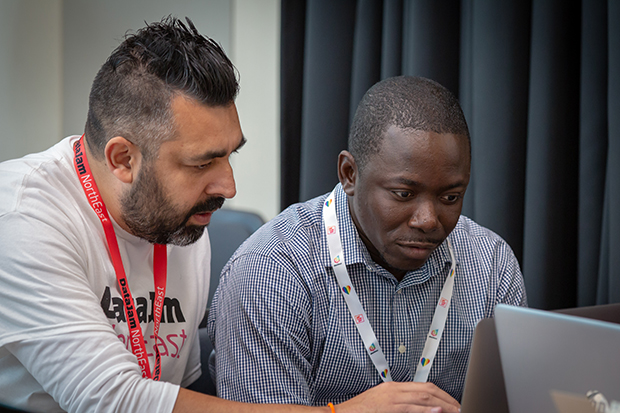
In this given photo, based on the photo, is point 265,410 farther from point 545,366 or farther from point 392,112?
point 392,112

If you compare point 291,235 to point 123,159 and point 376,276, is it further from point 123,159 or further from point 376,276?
point 123,159

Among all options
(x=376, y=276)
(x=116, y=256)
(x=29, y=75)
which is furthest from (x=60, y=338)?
(x=29, y=75)

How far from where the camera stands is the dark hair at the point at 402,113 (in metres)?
1.12

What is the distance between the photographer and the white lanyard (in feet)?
3.94

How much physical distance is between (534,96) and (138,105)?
1.21m

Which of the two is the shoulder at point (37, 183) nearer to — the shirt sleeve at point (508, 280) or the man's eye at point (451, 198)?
the man's eye at point (451, 198)

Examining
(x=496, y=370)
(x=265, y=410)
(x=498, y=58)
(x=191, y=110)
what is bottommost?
(x=265, y=410)

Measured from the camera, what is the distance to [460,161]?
3.62 feet

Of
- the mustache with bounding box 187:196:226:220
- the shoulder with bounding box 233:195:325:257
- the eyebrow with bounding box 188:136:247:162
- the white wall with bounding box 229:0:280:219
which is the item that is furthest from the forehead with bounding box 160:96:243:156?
the white wall with bounding box 229:0:280:219

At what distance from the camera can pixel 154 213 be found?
120 centimetres

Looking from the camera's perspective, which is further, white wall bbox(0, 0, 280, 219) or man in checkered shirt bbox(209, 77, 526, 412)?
white wall bbox(0, 0, 280, 219)

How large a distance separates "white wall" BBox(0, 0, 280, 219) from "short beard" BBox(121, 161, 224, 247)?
1.33m

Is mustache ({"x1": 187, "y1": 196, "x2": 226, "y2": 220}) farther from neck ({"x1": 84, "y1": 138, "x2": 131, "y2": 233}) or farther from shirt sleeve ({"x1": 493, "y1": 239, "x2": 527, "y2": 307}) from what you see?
shirt sleeve ({"x1": 493, "y1": 239, "x2": 527, "y2": 307})

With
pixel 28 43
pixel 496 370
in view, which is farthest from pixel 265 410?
pixel 28 43
